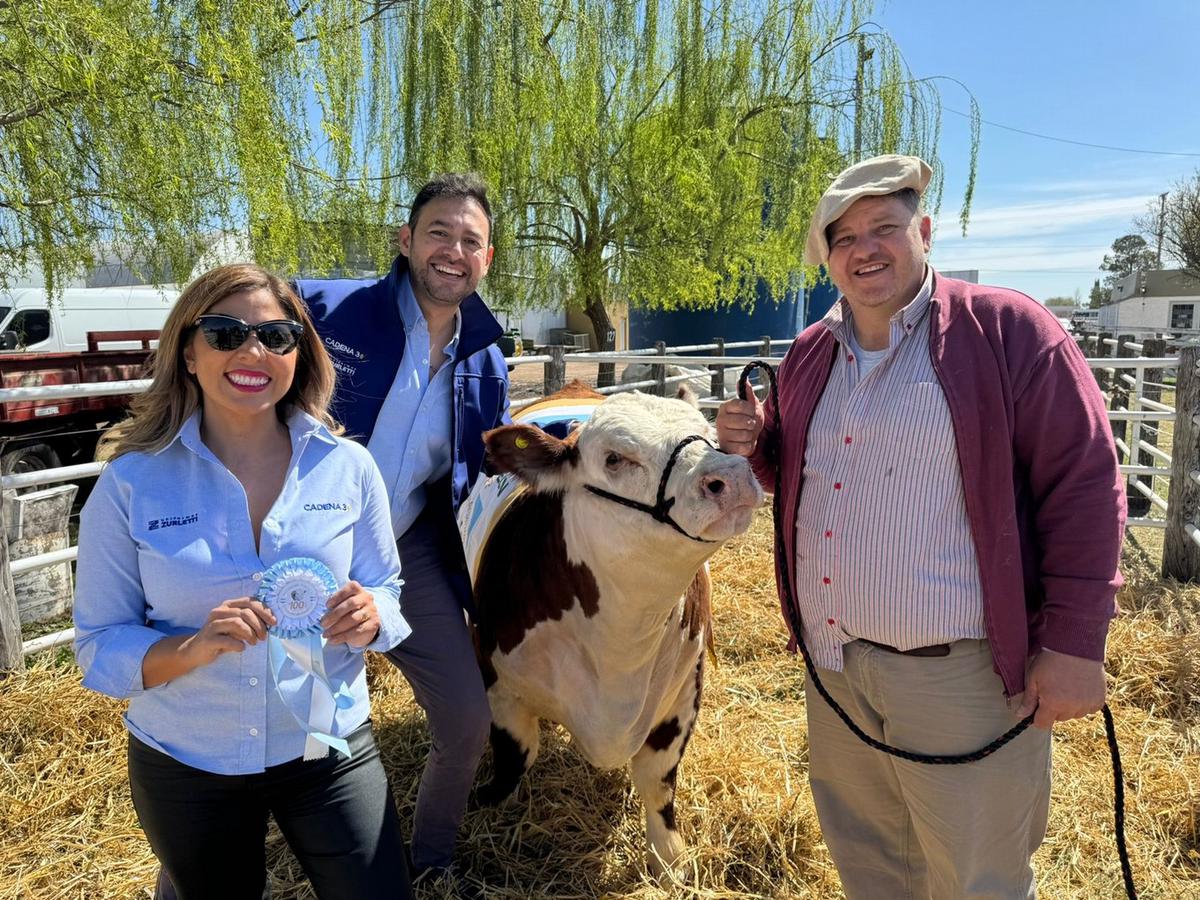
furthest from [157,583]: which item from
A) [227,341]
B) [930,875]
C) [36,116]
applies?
[36,116]

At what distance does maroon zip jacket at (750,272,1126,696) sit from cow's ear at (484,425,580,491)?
1169 millimetres

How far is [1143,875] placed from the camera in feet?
8.51

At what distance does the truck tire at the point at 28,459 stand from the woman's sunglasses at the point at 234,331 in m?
6.81

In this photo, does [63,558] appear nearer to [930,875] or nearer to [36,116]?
[36,116]

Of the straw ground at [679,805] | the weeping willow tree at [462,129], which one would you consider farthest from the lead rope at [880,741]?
the weeping willow tree at [462,129]

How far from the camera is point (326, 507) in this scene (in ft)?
5.19

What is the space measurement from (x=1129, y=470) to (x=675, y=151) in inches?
265

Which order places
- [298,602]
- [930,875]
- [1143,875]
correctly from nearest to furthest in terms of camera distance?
[298,602], [930,875], [1143,875]

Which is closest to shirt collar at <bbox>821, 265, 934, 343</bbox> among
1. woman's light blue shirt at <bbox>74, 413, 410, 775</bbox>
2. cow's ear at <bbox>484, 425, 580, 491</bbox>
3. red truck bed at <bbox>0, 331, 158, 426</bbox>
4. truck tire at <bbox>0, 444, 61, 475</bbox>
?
cow's ear at <bbox>484, 425, 580, 491</bbox>

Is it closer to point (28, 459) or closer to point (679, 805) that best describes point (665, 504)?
point (679, 805)

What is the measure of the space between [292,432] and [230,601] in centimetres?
42

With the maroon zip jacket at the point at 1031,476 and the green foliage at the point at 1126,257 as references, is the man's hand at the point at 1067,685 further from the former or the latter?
the green foliage at the point at 1126,257

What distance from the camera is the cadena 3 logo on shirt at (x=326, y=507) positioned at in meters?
1.56

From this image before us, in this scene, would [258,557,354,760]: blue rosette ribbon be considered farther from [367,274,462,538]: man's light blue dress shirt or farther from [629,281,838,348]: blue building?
[629,281,838,348]: blue building
